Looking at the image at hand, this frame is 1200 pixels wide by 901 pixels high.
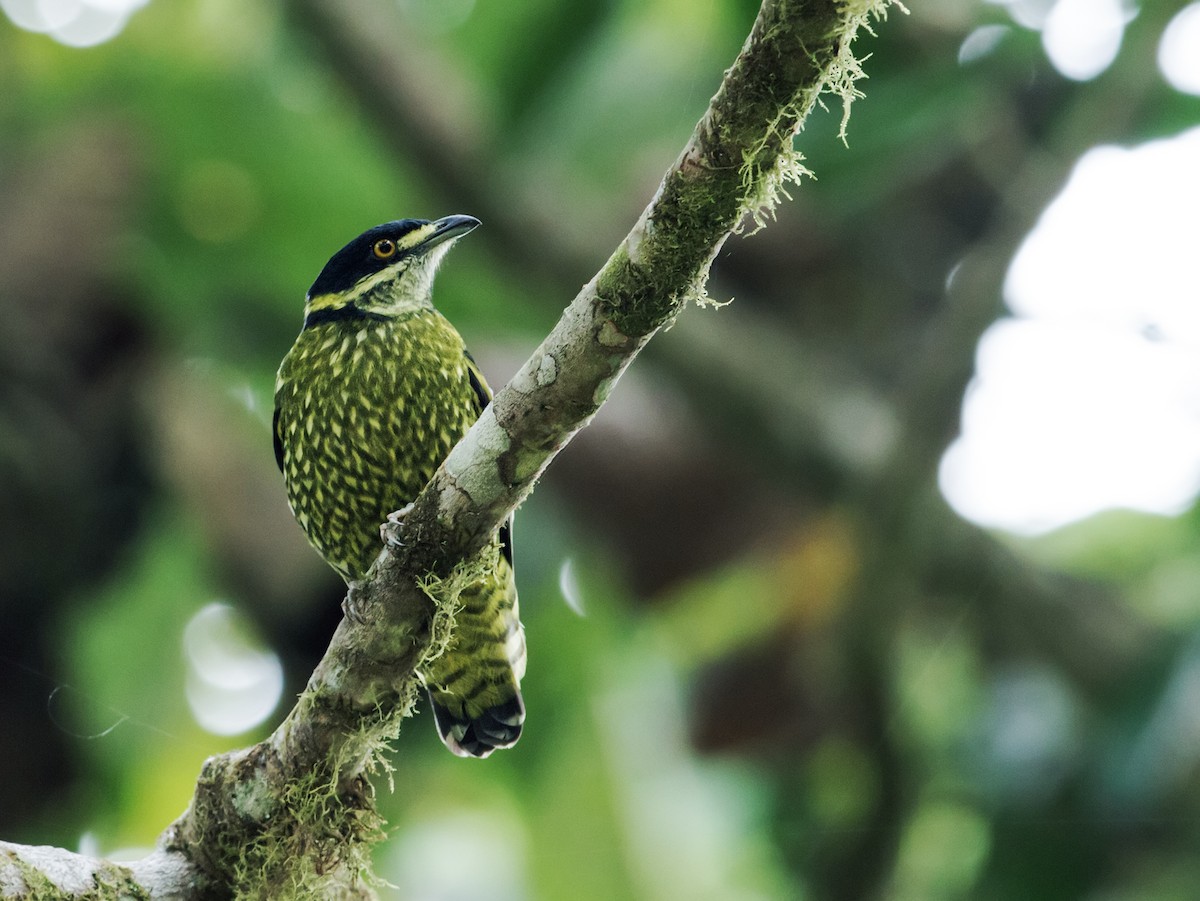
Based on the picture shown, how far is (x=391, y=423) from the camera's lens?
142 inches

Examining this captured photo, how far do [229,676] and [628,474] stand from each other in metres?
2.75

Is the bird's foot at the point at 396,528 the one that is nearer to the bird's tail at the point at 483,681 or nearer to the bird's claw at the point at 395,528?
the bird's claw at the point at 395,528

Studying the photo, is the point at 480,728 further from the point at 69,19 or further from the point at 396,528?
the point at 69,19

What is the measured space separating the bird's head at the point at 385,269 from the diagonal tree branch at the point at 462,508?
1.12 meters

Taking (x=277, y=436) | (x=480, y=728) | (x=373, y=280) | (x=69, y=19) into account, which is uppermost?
(x=69, y=19)

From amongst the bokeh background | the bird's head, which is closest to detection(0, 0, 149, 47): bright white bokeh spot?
the bokeh background

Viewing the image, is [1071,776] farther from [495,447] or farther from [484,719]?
[495,447]

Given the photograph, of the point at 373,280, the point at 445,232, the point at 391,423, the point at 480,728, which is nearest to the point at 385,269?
the point at 373,280

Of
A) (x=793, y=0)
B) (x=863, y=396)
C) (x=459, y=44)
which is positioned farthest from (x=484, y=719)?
(x=459, y=44)

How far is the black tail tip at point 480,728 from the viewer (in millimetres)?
3785

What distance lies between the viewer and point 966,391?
17.7 ft

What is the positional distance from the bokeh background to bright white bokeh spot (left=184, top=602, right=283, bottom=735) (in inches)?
2.1

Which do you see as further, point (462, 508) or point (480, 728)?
point (480, 728)

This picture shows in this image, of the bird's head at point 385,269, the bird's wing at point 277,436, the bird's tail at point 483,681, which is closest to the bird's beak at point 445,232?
the bird's head at point 385,269
